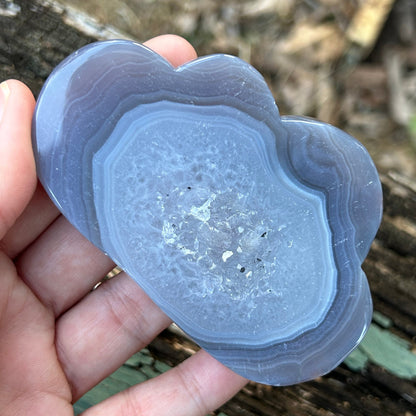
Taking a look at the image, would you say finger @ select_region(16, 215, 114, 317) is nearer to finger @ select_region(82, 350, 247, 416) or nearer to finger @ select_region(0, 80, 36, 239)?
finger @ select_region(0, 80, 36, 239)

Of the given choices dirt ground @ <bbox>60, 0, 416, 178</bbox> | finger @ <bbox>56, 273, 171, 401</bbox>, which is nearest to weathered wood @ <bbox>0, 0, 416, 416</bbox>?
finger @ <bbox>56, 273, 171, 401</bbox>

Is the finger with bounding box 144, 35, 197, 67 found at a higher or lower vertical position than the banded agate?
higher

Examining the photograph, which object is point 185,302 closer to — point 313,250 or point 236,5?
point 313,250

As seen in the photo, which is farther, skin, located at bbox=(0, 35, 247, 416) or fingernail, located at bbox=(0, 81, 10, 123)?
skin, located at bbox=(0, 35, 247, 416)

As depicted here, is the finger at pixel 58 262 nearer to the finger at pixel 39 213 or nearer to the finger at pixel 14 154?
the finger at pixel 39 213

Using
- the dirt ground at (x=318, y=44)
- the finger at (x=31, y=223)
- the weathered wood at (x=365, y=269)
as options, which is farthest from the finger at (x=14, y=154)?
the dirt ground at (x=318, y=44)

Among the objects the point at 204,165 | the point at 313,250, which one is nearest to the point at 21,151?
the point at 204,165

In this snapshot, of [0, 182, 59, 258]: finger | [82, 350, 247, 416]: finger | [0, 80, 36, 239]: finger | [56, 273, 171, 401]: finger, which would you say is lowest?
[82, 350, 247, 416]: finger

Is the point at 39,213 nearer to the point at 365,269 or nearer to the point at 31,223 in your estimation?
the point at 31,223
